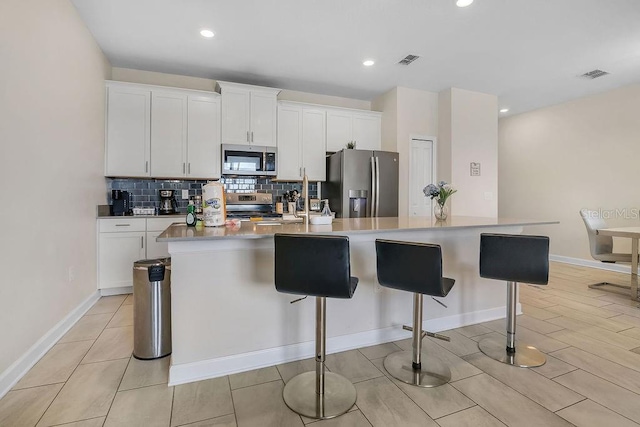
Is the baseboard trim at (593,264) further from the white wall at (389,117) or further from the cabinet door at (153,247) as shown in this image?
the cabinet door at (153,247)

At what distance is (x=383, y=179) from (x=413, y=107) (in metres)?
1.28

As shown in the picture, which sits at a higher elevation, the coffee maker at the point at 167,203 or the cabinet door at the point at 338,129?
the cabinet door at the point at 338,129

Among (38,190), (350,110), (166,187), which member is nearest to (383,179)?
(350,110)

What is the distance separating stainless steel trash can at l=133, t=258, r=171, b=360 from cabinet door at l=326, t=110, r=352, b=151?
3.15m

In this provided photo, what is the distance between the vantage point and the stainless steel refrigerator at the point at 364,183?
4.23 meters

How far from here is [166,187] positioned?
4.17 metres

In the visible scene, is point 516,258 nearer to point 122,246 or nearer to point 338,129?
point 338,129

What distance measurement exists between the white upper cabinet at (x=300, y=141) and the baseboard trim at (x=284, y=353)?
8.83ft

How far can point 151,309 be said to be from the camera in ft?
6.92

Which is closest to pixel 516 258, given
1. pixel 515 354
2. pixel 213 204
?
pixel 515 354

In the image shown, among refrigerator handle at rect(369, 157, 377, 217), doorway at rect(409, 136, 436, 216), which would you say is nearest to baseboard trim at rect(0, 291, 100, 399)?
refrigerator handle at rect(369, 157, 377, 217)

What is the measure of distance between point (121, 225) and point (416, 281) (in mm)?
3308

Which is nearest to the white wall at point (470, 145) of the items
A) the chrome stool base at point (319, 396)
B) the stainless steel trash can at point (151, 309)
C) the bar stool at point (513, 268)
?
the bar stool at point (513, 268)

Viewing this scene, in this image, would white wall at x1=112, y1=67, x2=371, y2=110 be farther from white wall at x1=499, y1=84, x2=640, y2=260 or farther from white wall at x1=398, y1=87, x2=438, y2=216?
white wall at x1=499, y1=84, x2=640, y2=260
